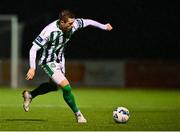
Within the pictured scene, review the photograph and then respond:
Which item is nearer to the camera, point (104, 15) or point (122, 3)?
point (122, 3)

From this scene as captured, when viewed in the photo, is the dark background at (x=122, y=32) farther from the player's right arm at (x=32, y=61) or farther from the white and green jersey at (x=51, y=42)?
the player's right arm at (x=32, y=61)

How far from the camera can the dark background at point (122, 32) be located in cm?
3534

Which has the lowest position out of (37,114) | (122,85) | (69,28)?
(122,85)

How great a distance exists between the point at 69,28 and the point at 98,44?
2542 cm

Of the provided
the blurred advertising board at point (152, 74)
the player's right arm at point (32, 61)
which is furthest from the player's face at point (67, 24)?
the blurred advertising board at point (152, 74)

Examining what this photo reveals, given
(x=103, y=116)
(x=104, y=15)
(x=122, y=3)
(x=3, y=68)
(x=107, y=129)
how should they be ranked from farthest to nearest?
Result: (x=104, y=15) < (x=122, y=3) < (x=3, y=68) < (x=103, y=116) < (x=107, y=129)

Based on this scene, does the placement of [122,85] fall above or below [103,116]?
below

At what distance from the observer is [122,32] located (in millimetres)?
36375

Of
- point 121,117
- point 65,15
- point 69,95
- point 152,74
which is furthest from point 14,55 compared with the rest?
point 121,117

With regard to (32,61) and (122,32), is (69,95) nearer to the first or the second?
(32,61)

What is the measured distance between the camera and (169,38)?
35906mm

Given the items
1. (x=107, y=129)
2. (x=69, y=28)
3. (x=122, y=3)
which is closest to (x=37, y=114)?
(x=69, y=28)

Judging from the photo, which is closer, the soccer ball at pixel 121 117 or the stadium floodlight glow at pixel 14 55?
the soccer ball at pixel 121 117

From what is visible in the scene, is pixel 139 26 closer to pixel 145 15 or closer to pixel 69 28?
pixel 145 15
